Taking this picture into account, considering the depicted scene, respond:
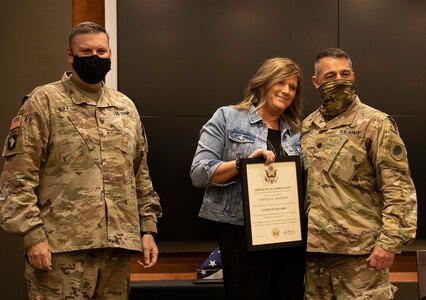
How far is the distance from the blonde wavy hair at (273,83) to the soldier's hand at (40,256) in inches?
43.3

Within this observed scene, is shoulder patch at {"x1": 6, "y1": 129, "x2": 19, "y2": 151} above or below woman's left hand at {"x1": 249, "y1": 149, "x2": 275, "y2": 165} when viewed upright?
above

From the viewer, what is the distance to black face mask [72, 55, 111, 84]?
2646 millimetres

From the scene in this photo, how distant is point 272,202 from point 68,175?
89 centimetres

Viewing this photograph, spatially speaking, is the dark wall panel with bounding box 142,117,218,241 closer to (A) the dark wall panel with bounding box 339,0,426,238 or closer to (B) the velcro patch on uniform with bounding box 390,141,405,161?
(A) the dark wall panel with bounding box 339,0,426,238

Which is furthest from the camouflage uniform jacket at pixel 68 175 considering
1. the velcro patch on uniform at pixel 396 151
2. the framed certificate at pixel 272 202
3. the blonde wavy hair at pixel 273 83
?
the velcro patch on uniform at pixel 396 151

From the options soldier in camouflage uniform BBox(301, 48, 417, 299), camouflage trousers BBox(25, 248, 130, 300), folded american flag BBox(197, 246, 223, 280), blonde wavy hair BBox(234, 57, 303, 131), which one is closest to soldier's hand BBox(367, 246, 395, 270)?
soldier in camouflage uniform BBox(301, 48, 417, 299)

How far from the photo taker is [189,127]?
462 centimetres

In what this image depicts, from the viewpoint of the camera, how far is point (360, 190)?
9.25 feet

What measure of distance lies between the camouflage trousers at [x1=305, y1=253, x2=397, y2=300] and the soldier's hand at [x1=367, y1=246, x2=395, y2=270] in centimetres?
5

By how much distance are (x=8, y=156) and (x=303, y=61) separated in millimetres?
2641

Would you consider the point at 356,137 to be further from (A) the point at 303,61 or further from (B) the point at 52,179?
(A) the point at 303,61

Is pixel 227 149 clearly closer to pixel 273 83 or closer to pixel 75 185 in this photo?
pixel 273 83

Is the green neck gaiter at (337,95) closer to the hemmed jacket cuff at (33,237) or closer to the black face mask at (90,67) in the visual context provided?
the black face mask at (90,67)

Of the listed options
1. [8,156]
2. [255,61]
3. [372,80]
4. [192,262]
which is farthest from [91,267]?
[372,80]
